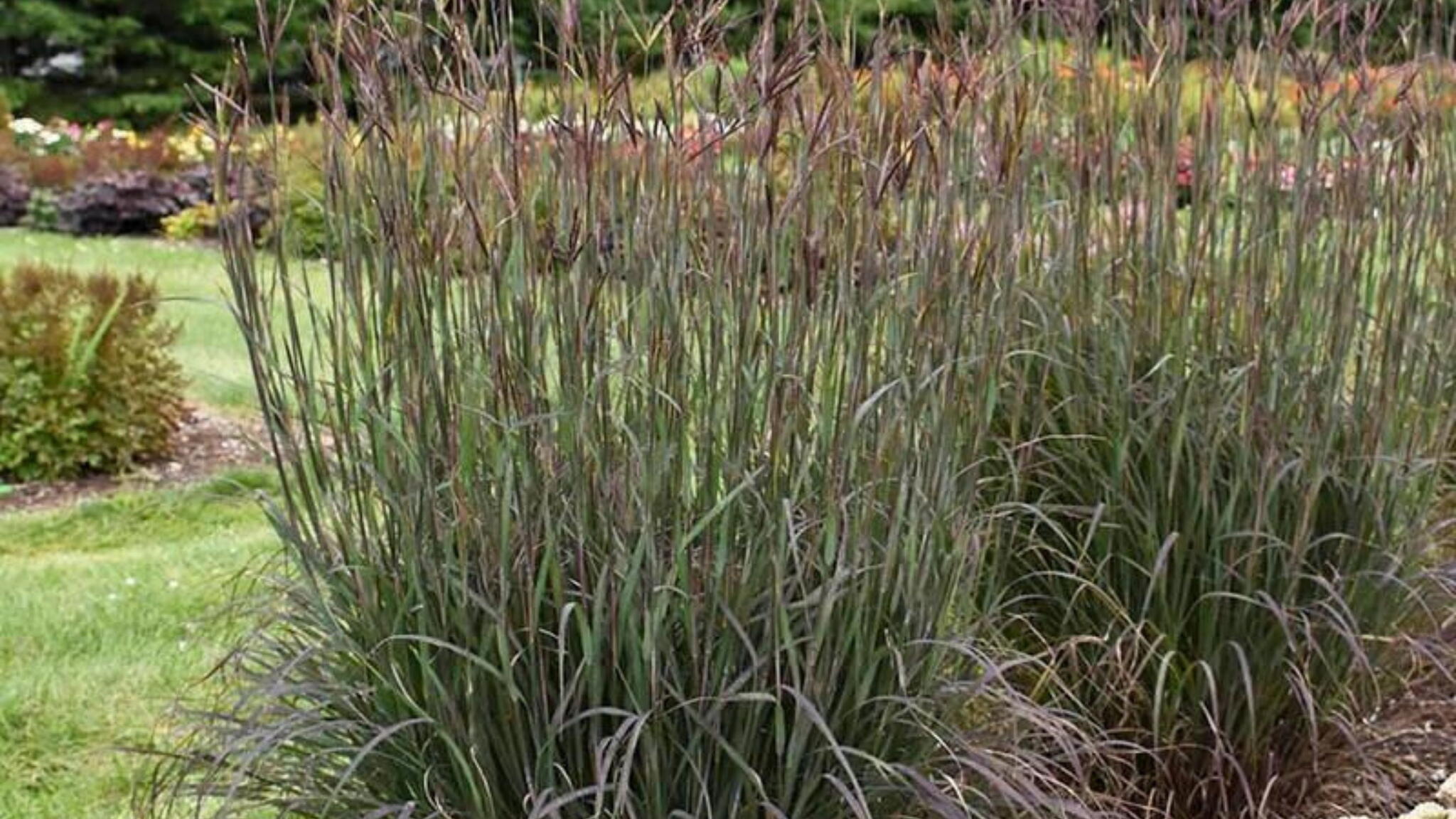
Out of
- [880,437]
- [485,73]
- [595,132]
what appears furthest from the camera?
[485,73]

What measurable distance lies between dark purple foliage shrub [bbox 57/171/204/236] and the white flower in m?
11.4

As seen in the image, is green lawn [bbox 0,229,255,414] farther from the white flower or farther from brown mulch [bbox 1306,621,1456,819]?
the white flower

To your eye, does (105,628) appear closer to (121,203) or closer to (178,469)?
(178,469)

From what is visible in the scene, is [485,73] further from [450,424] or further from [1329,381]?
[1329,381]

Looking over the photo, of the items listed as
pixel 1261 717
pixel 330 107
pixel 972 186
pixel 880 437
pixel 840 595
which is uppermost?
pixel 330 107

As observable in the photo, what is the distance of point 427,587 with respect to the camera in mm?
2406

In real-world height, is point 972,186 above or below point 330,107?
below

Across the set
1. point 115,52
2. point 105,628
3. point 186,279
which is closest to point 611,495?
point 105,628

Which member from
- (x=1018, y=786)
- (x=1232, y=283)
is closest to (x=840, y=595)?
(x=1018, y=786)

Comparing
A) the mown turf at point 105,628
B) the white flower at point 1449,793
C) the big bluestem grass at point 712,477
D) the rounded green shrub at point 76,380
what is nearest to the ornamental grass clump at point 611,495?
the big bluestem grass at point 712,477

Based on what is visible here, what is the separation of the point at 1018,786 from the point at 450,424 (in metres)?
0.98

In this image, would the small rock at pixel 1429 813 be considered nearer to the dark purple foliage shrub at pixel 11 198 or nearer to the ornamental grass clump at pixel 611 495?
the ornamental grass clump at pixel 611 495

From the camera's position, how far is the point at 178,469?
668 centimetres

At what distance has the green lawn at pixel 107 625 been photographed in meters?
3.66
